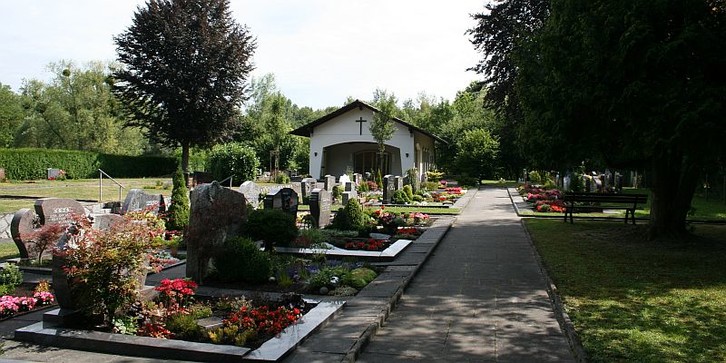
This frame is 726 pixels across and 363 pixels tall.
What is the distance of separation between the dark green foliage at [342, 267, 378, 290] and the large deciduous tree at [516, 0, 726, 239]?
5.90 metres

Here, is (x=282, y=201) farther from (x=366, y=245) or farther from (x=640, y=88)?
(x=640, y=88)

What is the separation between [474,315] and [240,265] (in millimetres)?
3876

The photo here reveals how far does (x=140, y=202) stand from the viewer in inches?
615

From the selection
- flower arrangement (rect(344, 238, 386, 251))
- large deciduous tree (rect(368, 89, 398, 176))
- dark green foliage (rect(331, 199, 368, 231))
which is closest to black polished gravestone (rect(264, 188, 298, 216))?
dark green foliage (rect(331, 199, 368, 231))

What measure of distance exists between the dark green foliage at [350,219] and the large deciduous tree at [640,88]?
16.9ft

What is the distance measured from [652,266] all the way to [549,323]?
4.94 meters

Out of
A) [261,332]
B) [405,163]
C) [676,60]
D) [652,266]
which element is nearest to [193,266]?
[261,332]

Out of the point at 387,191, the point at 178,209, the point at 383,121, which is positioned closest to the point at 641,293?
the point at 178,209

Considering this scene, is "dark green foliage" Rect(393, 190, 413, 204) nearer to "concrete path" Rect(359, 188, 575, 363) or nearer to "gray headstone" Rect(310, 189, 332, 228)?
"gray headstone" Rect(310, 189, 332, 228)

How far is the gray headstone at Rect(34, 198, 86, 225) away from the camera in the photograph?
11016 millimetres

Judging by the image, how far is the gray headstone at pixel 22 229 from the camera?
10453 millimetres

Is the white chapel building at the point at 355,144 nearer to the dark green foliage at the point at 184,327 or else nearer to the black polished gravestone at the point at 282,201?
the black polished gravestone at the point at 282,201

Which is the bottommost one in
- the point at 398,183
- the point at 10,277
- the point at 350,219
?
the point at 10,277

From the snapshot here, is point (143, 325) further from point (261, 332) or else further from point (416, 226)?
point (416, 226)
